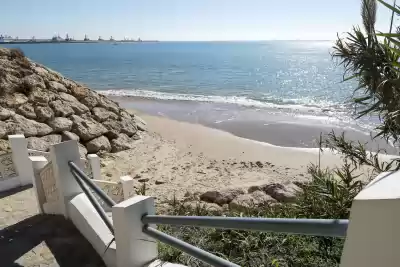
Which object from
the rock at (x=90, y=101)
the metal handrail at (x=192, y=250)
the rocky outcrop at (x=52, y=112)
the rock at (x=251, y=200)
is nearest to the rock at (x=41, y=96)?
the rocky outcrop at (x=52, y=112)

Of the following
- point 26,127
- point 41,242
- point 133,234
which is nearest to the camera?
point 133,234

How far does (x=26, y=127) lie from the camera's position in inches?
425

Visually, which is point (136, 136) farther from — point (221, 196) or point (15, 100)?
point (221, 196)

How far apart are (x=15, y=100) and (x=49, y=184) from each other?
8.26m

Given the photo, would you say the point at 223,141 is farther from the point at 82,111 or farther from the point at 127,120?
the point at 82,111

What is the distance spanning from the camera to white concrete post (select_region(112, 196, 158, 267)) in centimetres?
281

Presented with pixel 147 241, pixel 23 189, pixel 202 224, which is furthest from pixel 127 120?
pixel 202 224

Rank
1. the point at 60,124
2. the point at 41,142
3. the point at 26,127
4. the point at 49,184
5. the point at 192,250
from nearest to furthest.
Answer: the point at 192,250 → the point at 49,184 → the point at 41,142 → the point at 26,127 → the point at 60,124

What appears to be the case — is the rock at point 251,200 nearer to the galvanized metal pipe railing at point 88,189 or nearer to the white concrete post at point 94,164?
the white concrete post at point 94,164

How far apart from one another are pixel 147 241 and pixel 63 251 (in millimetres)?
1357

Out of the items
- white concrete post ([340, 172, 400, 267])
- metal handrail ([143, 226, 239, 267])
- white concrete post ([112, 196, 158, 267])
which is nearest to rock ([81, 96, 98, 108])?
white concrete post ([112, 196, 158, 267])

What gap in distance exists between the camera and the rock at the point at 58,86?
13.2 metres

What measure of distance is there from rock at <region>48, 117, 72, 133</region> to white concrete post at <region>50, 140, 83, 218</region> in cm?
789

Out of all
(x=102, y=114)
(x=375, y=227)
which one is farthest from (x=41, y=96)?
(x=375, y=227)
